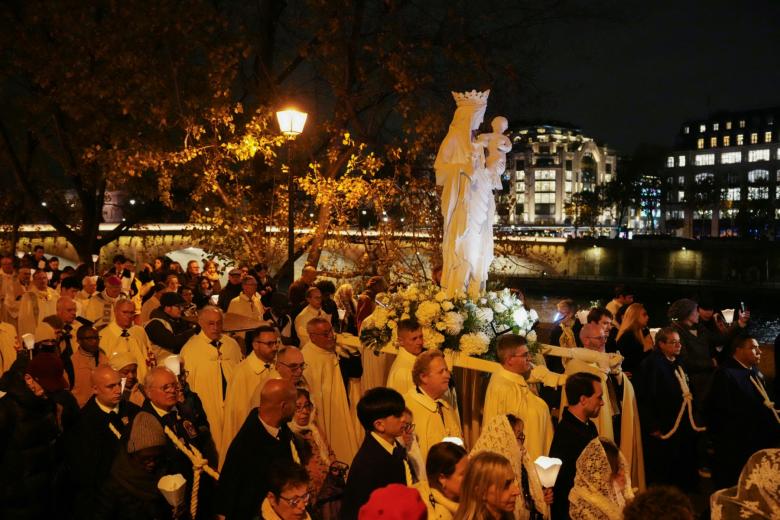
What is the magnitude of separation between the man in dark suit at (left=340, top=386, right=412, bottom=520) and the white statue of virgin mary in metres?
3.94

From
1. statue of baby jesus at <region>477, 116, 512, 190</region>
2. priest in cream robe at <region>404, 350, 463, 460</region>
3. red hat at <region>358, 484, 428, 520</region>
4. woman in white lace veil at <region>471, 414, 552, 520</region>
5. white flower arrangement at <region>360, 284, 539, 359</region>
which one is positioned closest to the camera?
red hat at <region>358, 484, 428, 520</region>

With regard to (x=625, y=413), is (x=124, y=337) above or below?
above

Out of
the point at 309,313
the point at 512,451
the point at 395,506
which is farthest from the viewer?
the point at 309,313

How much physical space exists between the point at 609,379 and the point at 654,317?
38.1 m

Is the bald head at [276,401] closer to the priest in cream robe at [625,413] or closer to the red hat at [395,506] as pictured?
the red hat at [395,506]

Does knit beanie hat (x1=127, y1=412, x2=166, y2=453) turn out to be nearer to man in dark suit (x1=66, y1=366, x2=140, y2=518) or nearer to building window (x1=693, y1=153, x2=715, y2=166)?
man in dark suit (x1=66, y1=366, x2=140, y2=518)

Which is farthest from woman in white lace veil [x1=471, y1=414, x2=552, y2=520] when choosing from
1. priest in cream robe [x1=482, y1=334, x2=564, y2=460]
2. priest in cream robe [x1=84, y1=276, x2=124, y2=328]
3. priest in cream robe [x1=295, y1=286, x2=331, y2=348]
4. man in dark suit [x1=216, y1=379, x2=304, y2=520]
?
priest in cream robe [x1=84, y1=276, x2=124, y2=328]

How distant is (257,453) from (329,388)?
8.92 feet

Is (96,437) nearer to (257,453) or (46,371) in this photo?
(46,371)

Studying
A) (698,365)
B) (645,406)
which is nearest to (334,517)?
(645,406)

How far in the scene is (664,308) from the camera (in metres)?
45.0

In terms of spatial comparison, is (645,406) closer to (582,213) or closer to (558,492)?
(558,492)

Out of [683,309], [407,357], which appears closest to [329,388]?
[407,357]

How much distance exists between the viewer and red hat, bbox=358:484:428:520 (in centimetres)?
304
